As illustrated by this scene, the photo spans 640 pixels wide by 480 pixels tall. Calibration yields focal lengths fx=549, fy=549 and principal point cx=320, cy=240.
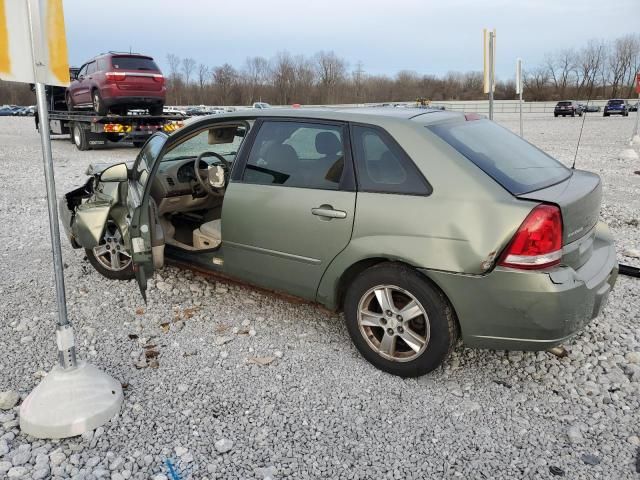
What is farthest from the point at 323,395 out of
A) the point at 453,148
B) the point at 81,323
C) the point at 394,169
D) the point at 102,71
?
the point at 102,71

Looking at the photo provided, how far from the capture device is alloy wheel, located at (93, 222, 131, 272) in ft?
16.3

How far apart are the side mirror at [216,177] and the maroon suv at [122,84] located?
1243 centimetres

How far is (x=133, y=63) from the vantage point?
16.3m

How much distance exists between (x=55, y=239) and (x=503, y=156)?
8.81 feet

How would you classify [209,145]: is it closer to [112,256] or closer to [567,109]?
[112,256]

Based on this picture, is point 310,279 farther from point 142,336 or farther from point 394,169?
point 142,336

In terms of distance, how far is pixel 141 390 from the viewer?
336 centimetres

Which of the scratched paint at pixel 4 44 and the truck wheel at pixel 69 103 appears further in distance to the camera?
the truck wheel at pixel 69 103

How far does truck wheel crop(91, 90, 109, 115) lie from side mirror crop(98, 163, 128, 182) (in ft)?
41.2

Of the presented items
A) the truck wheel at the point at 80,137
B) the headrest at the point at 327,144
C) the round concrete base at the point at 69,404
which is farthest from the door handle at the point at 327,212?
the truck wheel at the point at 80,137

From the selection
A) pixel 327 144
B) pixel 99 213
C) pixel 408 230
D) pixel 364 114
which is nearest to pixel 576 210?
Result: pixel 408 230

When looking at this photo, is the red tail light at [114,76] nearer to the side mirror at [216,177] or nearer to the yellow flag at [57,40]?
the side mirror at [216,177]

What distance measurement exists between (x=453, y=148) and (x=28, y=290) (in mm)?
4000

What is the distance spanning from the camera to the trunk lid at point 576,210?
120 inches
